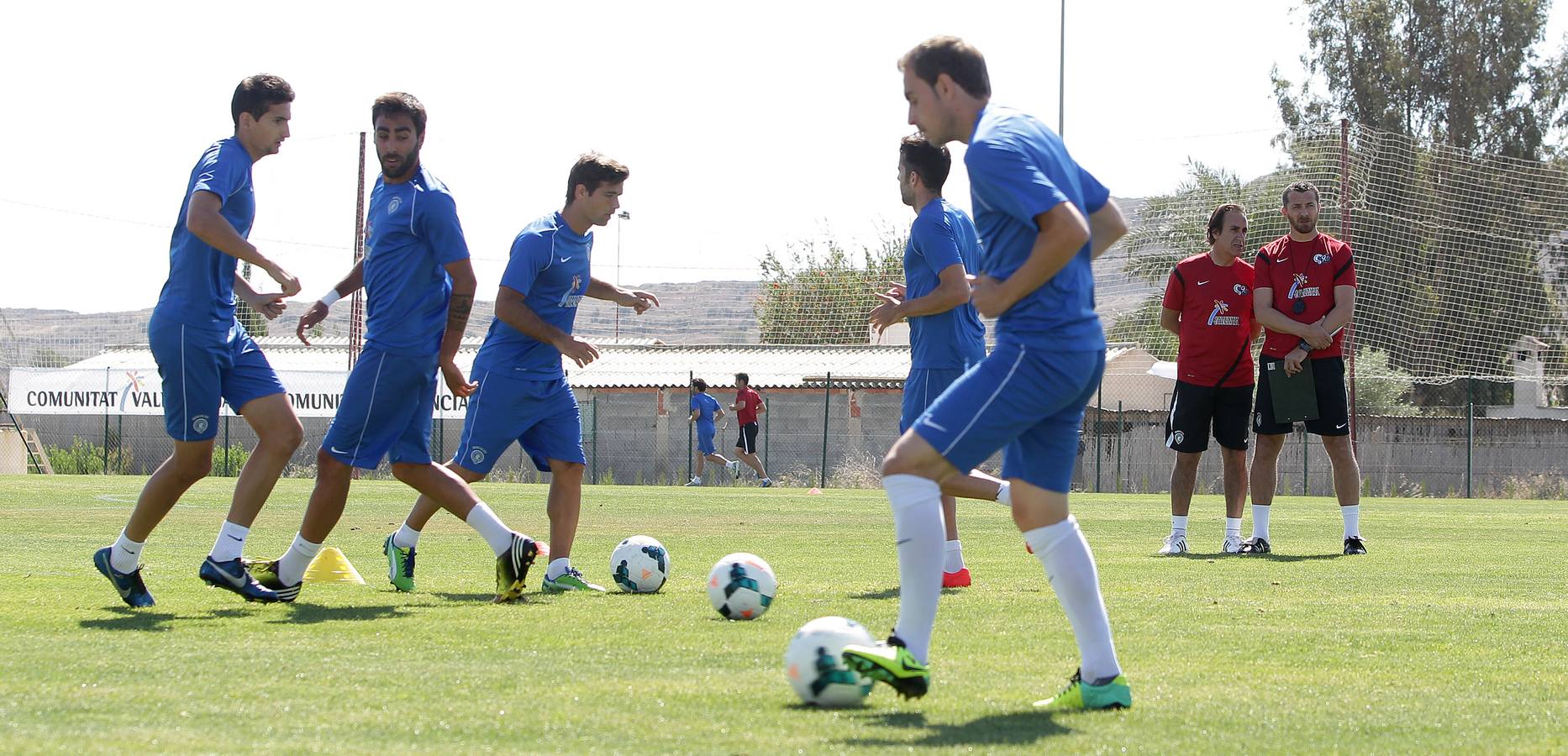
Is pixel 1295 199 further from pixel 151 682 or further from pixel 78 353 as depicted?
pixel 78 353

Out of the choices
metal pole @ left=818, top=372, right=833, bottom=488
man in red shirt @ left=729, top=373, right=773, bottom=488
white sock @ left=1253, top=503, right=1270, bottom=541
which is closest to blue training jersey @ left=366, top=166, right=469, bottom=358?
white sock @ left=1253, top=503, right=1270, bottom=541

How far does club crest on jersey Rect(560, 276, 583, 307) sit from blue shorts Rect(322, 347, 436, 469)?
2.75ft

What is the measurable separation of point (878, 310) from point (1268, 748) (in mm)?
3185

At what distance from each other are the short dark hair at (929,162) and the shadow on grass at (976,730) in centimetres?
359

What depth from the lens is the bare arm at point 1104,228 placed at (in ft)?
14.4

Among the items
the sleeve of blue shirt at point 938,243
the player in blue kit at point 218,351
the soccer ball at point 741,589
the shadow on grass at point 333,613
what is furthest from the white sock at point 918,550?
the player in blue kit at point 218,351

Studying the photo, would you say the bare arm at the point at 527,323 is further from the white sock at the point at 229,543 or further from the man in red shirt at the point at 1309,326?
the man in red shirt at the point at 1309,326

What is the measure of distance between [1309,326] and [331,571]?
6.04 m

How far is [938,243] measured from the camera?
6867 millimetres

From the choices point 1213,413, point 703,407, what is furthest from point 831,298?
point 1213,413

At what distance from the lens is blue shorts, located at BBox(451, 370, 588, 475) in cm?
698

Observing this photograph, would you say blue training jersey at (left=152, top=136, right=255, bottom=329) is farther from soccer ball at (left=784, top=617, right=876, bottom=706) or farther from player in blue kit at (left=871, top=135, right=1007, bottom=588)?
soccer ball at (left=784, top=617, right=876, bottom=706)

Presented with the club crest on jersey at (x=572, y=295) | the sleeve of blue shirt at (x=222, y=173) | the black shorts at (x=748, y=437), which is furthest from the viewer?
the black shorts at (x=748, y=437)

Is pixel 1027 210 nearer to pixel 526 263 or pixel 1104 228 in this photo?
pixel 1104 228
